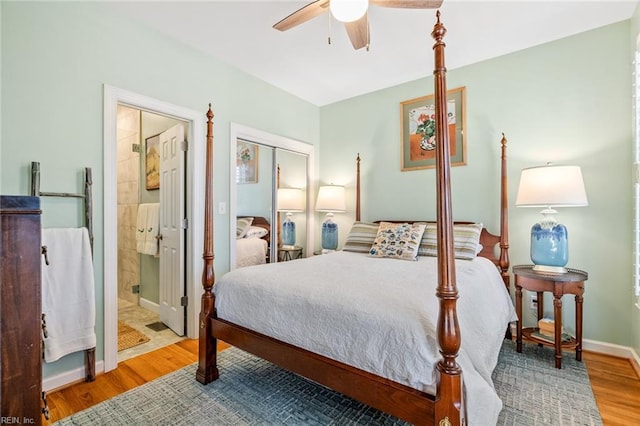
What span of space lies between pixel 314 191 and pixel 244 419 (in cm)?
290

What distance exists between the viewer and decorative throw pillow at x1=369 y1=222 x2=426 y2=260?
8.78 ft

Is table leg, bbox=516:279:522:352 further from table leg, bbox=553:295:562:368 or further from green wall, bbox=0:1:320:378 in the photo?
green wall, bbox=0:1:320:378

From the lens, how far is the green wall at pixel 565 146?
242cm

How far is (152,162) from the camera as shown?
11.9 ft

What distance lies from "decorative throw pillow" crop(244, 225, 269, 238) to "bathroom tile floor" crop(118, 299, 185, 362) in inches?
45.6

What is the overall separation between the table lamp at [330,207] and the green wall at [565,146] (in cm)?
63

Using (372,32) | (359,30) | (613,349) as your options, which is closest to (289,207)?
(372,32)

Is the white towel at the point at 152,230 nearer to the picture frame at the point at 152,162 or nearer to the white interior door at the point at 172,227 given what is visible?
the white interior door at the point at 172,227

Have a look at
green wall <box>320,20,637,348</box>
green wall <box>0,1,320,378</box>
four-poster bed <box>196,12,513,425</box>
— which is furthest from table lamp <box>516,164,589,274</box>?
green wall <box>0,1,320,378</box>

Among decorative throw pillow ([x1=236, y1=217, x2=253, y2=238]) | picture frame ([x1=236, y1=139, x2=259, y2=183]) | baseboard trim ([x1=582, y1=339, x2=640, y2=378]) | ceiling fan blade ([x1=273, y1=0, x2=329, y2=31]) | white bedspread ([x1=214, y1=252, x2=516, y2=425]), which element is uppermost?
ceiling fan blade ([x1=273, y1=0, x2=329, y2=31])

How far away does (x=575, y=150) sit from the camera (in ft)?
8.48

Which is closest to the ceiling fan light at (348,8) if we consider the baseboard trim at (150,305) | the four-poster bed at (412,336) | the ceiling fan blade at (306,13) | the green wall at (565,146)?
the ceiling fan blade at (306,13)

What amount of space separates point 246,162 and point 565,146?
2936 millimetres

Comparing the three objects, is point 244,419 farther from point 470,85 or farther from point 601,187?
point 470,85
